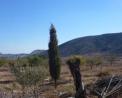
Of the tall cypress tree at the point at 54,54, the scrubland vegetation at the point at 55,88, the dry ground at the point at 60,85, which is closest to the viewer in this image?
the scrubland vegetation at the point at 55,88

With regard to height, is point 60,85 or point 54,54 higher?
point 54,54

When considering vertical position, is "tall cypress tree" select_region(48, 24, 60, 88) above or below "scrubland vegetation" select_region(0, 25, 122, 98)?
above

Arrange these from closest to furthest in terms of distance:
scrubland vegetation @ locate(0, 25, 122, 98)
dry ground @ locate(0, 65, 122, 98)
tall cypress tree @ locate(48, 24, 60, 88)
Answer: scrubland vegetation @ locate(0, 25, 122, 98)
dry ground @ locate(0, 65, 122, 98)
tall cypress tree @ locate(48, 24, 60, 88)

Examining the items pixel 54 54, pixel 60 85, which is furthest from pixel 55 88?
pixel 54 54

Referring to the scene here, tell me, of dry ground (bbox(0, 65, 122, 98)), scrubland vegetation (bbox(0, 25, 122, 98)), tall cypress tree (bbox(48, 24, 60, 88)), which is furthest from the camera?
tall cypress tree (bbox(48, 24, 60, 88))

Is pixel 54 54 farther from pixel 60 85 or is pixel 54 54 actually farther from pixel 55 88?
pixel 55 88

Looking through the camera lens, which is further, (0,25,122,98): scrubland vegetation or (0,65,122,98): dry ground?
(0,65,122,98): dry ground

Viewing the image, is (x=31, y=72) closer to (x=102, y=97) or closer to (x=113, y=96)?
(x=113, y=96)

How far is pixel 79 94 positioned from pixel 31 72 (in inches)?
952

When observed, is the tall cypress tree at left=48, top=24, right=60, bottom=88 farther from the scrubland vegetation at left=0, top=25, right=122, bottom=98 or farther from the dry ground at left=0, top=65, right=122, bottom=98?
the dry ground at left=0, top=65, right=122, bottom=98

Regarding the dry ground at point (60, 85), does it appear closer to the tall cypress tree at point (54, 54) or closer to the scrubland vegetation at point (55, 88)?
the scrubland vegetation at point (55, 88)

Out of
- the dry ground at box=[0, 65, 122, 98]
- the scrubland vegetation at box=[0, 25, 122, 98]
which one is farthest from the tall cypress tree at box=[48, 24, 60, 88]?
the dry ground at box=[0, 65, 122, 98]

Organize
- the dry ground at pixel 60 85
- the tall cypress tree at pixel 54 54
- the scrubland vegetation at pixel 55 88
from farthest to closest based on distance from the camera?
the tall cypress tree at pixel 54 54
the dry ground at pixel 60 85
the scrubland vegetation at pixel 55 88

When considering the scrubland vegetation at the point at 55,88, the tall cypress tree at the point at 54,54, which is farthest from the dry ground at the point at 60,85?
the tall cypress tree at the point at 54,54
